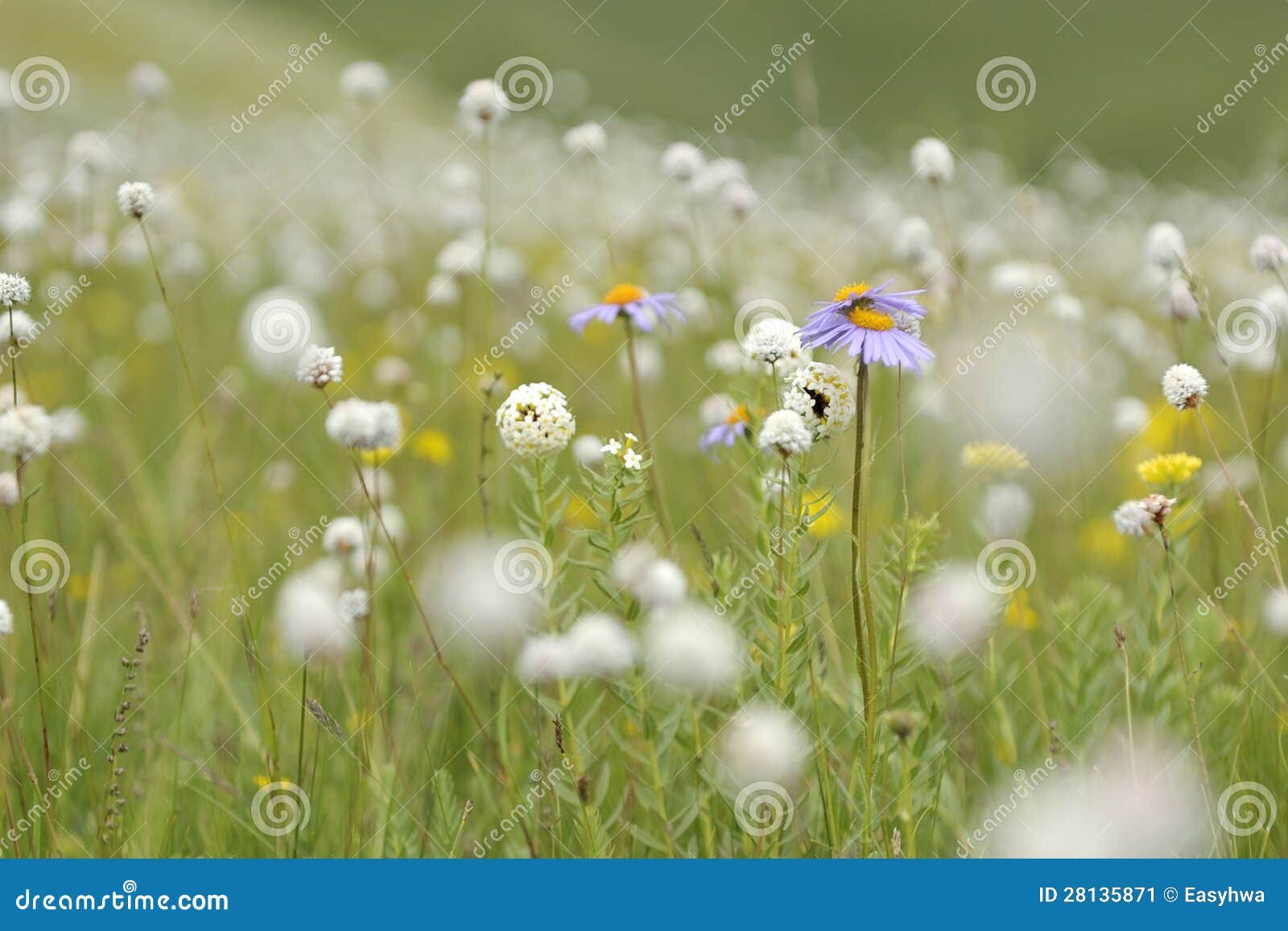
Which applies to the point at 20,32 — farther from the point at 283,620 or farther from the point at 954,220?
the point at 283,620

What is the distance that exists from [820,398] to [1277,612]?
48.7 inches

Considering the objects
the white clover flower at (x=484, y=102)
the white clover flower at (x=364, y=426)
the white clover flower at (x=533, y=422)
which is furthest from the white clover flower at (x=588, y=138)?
the white clover flower at (x=533, y=422)

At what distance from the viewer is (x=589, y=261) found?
19.5 ft

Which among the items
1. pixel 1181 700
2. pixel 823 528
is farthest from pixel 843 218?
pixel 1181 700

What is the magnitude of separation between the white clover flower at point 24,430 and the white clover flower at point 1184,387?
5.85 feet

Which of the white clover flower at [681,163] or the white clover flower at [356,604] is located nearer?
the white clover flower at [356,604]

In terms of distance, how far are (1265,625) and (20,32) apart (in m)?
15.4

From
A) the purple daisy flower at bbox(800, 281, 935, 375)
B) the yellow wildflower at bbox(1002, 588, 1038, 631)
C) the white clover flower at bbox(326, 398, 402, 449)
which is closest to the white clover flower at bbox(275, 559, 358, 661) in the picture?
the white clover flower at bbox(326, 398, 402, 449)

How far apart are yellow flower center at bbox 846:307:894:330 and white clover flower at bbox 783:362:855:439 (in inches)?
2.8

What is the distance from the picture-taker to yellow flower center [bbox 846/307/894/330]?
1.35 metres

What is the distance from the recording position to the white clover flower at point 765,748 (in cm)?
145

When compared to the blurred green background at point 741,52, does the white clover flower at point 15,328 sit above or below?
below

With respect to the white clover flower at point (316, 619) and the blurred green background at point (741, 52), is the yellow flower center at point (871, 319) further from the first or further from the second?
the blurred green background at point (741, 52)

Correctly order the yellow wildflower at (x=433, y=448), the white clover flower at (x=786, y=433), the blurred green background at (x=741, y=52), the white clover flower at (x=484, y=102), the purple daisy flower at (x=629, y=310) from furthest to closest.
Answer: the blurred green background at (x=741, y=52)
the yellow wildflower at (x=433, y=448)
the white clover flower at (x=484, y=102)
the purple daisy flower at (x=629, y=310)
the white clover flower at (x=786, y=433)
